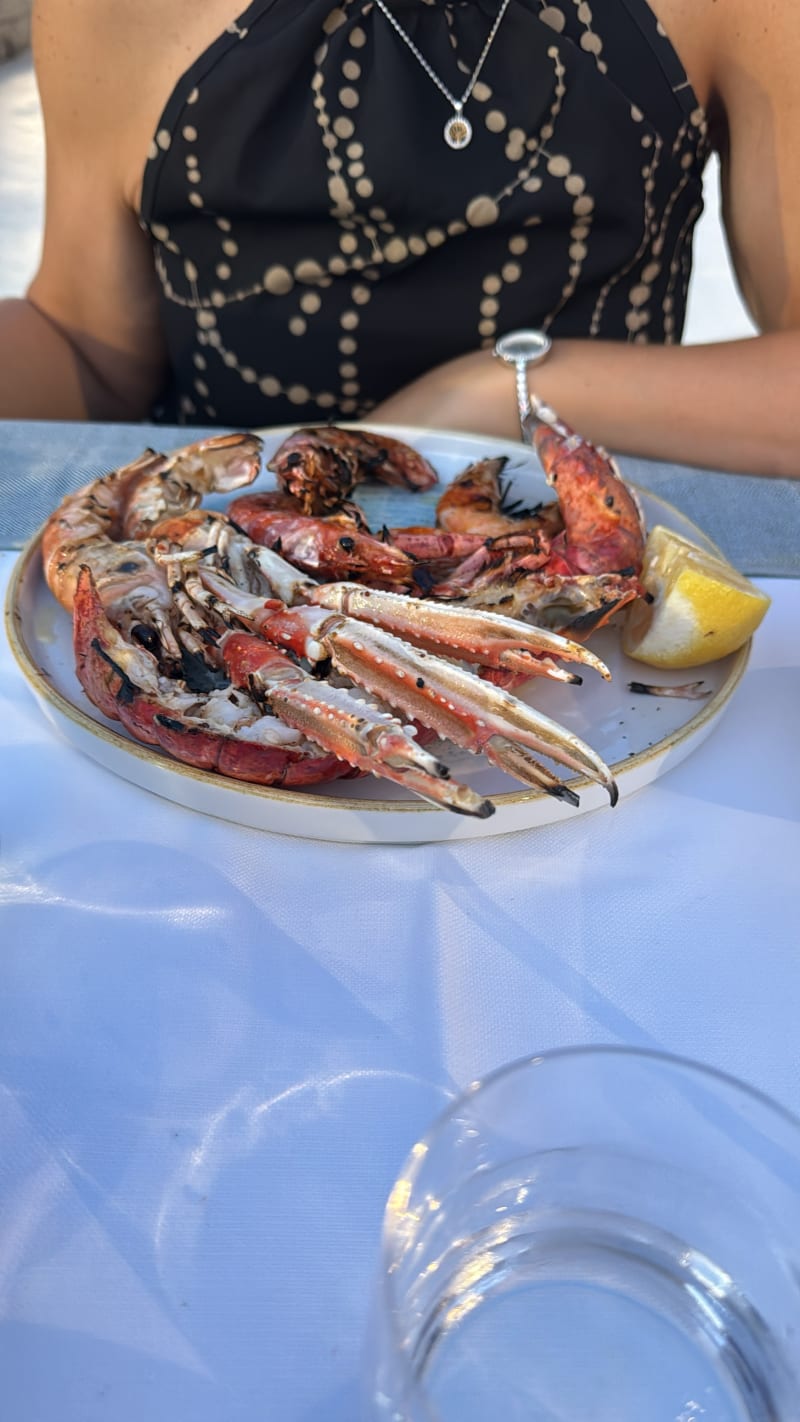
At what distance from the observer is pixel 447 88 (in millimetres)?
1216

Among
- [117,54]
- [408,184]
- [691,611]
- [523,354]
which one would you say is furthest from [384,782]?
[117,54]

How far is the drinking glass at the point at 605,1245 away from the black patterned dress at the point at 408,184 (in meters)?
1.11

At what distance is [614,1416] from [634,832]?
1.17ft

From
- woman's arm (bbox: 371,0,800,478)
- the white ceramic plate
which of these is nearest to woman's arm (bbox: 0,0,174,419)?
woman's arm (bbox: 371,0,800,478)

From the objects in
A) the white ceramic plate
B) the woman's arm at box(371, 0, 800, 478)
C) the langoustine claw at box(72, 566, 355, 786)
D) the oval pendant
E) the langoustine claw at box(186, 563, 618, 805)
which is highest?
the oval pendant

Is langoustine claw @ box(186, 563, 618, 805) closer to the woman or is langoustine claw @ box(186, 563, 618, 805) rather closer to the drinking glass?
the drinking glass

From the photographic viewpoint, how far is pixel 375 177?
1.22 m

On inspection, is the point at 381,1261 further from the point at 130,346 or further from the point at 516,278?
the point at 130,346

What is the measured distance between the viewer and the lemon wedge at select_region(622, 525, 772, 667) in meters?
0.77

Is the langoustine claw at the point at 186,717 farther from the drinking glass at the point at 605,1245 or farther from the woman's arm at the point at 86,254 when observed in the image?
the woman's arm at the point at 86,254

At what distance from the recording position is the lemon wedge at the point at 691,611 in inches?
30.3

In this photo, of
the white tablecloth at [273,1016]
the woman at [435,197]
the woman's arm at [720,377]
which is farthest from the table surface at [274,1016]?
the woman at [435,197]

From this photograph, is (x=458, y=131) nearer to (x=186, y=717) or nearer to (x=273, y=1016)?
(x=186, y=717)

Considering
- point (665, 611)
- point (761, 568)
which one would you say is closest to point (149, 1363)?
point (665, 611)
